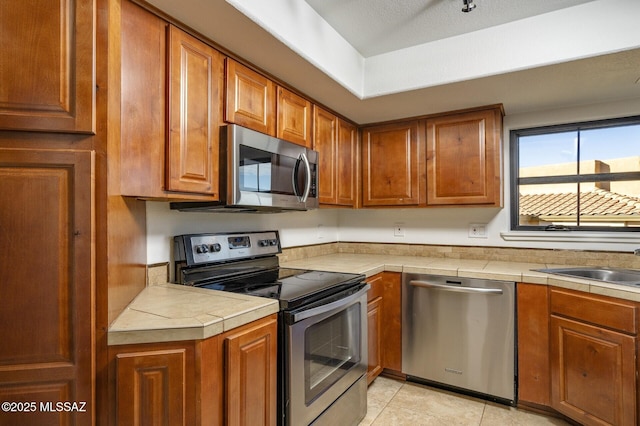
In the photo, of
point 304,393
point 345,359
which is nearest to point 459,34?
point 345,359

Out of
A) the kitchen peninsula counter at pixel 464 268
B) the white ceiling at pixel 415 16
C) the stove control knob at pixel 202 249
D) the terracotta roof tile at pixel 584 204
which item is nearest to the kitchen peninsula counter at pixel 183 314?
the stove control knob at pixel 202 249

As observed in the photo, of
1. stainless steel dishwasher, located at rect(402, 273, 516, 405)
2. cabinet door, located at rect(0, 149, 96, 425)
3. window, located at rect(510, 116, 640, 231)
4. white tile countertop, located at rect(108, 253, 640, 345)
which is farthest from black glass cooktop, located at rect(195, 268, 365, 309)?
window, located at rect(510, 116, 640, 231)

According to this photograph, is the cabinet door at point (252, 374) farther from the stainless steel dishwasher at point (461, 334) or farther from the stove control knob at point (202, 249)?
the stainless steel dishwasher at point (461, 334)

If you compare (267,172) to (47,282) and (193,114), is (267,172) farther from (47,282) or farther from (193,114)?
(47,282)

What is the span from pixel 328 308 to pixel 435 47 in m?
1.65

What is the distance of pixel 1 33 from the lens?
3.27ft

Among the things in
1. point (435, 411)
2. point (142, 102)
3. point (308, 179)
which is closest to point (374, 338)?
point (435, 411)

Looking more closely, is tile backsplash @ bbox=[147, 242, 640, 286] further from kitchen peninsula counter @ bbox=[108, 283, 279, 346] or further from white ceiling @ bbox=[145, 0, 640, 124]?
white ceiling @ bbox=[145, 0, 640, 124]

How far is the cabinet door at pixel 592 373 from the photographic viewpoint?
5.57 feet

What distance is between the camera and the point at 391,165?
2.82 m

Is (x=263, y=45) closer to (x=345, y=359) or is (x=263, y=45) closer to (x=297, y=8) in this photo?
(x=297, y=8)

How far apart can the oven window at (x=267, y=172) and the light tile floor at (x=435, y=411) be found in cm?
143

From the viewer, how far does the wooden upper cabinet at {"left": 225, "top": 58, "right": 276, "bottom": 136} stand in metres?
1.70

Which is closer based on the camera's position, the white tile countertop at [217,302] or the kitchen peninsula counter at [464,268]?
the white tile countertop at [217,302]
